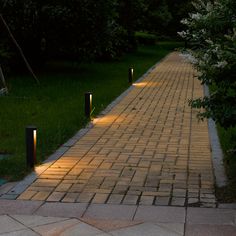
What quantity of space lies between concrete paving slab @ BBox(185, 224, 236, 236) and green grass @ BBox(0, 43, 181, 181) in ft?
8.95

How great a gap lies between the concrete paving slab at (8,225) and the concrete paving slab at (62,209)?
0.33 meters

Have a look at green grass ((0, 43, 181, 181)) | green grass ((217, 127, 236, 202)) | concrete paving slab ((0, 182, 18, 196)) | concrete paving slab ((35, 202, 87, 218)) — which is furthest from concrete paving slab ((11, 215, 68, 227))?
green grass ((217, 127, 236, 202))

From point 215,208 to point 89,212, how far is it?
4.34 ft

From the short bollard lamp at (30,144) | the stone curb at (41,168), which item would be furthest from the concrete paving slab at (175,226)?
the short bollard lamp at (30,144)

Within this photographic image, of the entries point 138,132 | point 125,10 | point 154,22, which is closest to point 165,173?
point 138,132

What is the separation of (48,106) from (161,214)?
807 cm

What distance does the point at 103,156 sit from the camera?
8.06 meters

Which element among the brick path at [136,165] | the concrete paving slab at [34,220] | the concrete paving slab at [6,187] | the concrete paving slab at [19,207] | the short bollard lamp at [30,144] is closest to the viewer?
the concrete paving slab at [34,220]

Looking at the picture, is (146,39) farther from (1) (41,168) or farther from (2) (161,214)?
(2) (161,214)

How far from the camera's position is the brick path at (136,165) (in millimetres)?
6051

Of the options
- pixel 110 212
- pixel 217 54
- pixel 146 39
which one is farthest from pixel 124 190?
pixel 146 39

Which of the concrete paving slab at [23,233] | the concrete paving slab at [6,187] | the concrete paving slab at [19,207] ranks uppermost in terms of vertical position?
the concrete paving slab at [23,233]

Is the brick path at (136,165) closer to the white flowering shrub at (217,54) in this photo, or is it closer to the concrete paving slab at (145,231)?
the concrete paving slab at (145,231)

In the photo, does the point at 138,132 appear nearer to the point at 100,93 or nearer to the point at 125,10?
the point at 100,93
